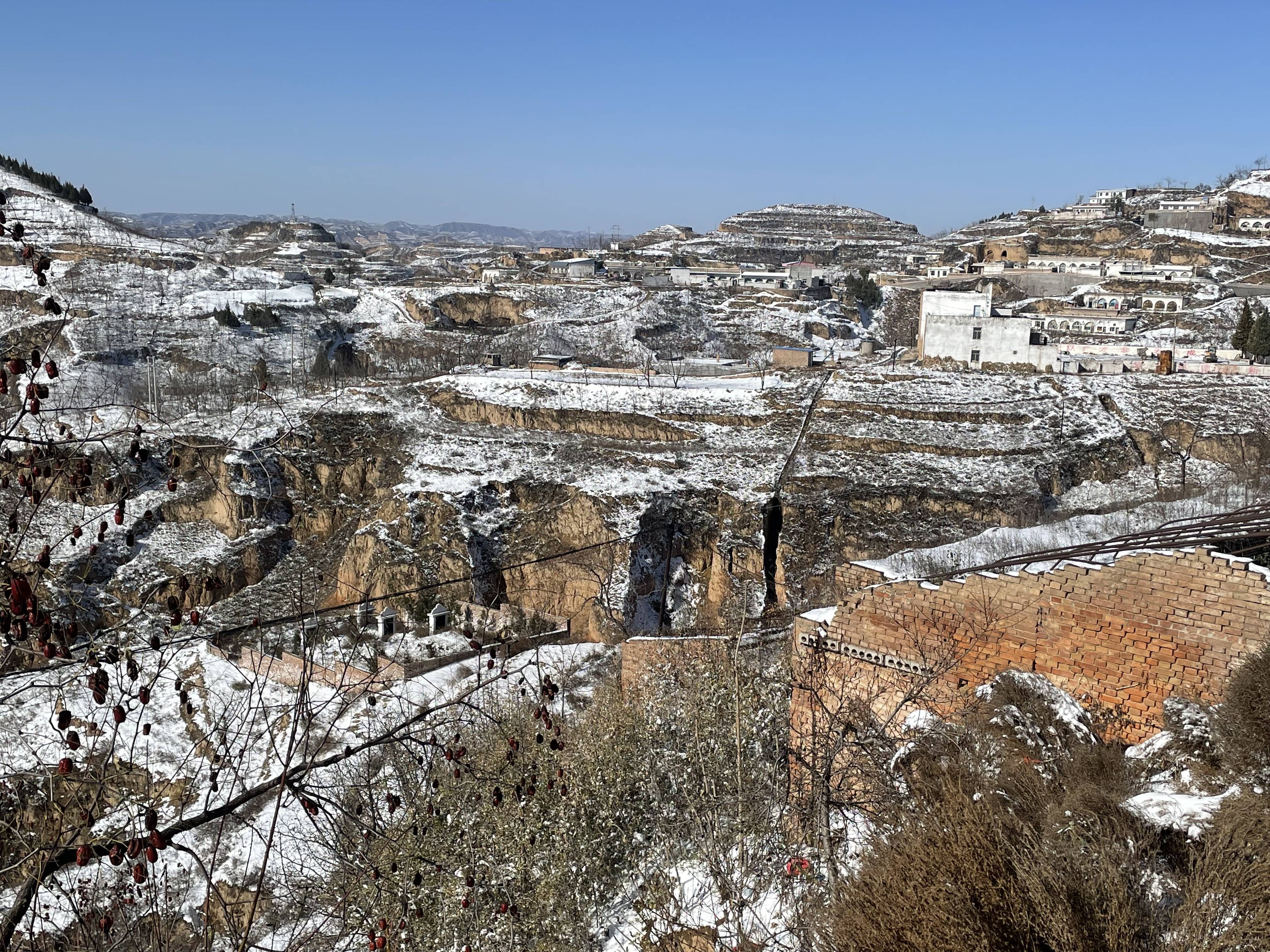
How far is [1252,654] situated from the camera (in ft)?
22.5

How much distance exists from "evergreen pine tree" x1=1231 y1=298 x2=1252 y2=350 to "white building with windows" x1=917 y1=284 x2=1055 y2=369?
29.4 ft

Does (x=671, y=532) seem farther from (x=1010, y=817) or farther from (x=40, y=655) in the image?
(x=40, y=655)

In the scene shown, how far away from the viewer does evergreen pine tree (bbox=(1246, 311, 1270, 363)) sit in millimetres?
40250

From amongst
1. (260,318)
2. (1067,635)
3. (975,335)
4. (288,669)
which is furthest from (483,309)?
(1067,635)

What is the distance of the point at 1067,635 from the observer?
27.6ft

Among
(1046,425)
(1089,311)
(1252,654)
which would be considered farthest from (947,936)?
(1089,311)

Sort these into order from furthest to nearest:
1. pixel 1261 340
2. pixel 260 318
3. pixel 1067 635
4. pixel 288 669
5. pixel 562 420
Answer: pixel 260 318
pixel 1261 340
pixel 562 420
pixel 288 669
pixel 1067 635

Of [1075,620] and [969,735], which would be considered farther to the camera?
[1075,620]

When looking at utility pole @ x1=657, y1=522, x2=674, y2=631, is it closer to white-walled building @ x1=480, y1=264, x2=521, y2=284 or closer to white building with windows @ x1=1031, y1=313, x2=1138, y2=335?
white building with windows @ x1=1031, y1=313, x2=1138, y2=335

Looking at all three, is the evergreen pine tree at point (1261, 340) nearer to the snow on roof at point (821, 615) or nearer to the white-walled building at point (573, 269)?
the snow on roof at point (821, 615)

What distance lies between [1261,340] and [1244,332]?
1880 millimetres

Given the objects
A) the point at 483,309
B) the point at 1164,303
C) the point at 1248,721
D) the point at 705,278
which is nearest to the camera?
the point at 1248,721

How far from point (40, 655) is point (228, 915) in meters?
1.04

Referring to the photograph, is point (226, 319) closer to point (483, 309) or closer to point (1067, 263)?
point (483, 309)
